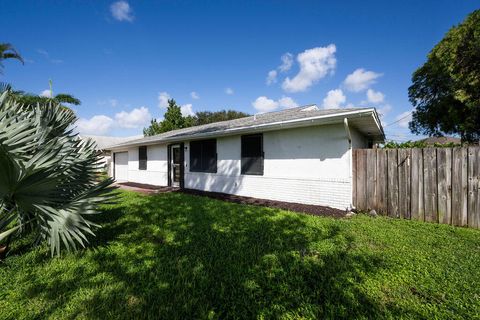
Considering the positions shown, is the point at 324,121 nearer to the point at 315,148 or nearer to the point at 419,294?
the point at 315,148

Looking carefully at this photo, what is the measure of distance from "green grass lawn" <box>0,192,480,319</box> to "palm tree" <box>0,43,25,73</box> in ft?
34.4

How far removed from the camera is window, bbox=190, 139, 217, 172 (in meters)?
9.88

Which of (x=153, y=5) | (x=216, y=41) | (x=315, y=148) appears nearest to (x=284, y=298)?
(x=315, y=148)

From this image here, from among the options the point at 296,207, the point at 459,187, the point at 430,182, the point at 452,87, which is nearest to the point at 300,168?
the point at 296,207

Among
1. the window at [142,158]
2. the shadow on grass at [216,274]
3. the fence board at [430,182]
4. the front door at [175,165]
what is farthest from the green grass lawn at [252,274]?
the window at [142,158]

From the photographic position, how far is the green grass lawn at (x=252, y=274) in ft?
7.34

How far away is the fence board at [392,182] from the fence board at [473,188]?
1.35 m

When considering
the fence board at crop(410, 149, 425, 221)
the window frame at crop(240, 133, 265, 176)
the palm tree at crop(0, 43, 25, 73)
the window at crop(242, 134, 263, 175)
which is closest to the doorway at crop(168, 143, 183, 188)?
the window frame at crop(240, 133, 265, 176)

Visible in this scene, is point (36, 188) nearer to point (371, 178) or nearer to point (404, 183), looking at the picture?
point (371, 178)

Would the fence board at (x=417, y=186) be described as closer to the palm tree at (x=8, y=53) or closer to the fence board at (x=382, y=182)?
the fence board at (x=382, y=182)

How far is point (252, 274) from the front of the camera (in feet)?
9.37

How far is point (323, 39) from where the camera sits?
10.8 m

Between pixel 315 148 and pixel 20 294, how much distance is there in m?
6.94

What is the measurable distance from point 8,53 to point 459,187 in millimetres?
17203
